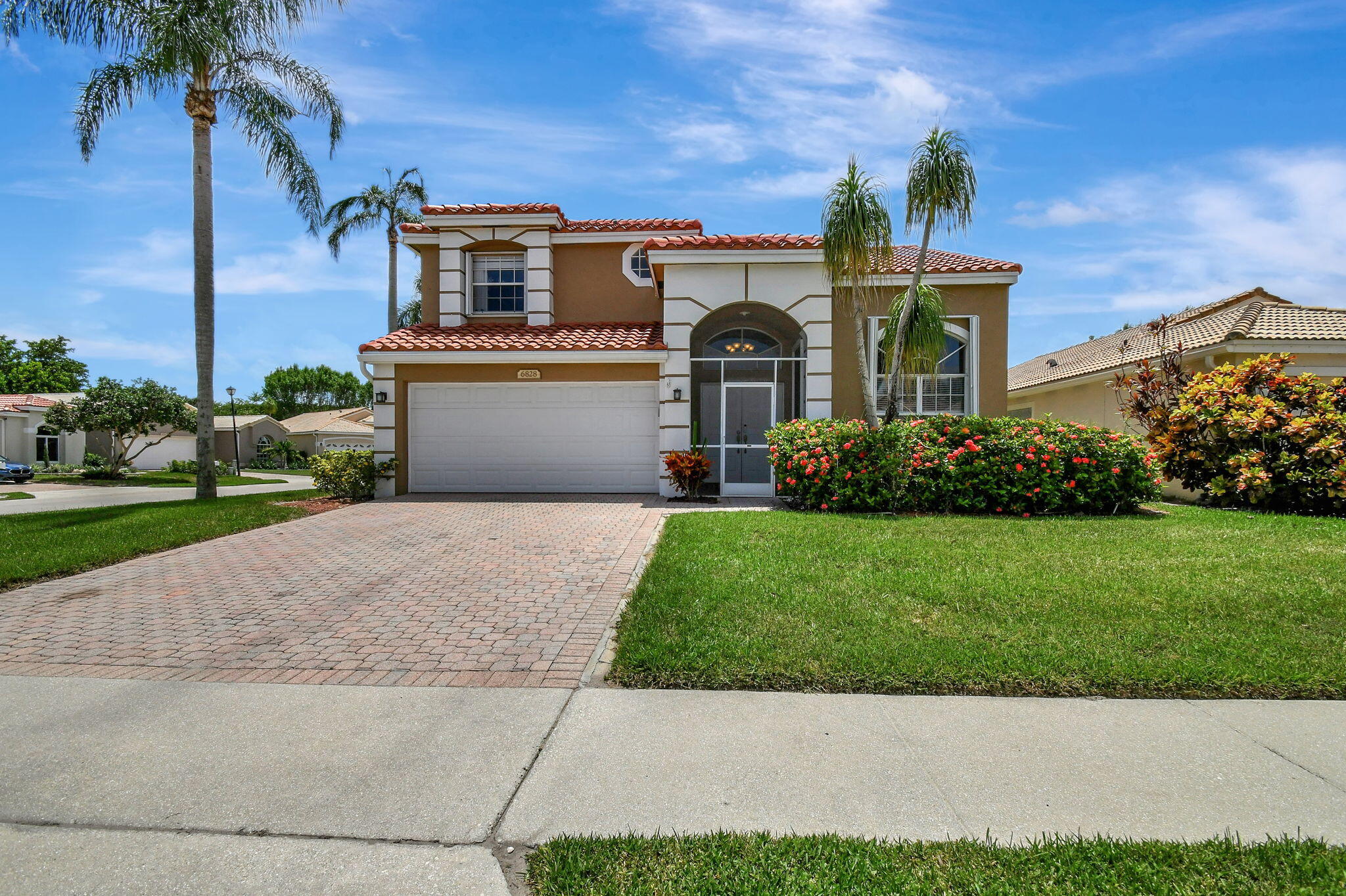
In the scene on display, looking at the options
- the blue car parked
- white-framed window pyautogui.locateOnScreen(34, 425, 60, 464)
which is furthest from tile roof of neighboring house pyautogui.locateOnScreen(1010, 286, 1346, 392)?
white-framed window pyautogui.locateOnScreen(34, 425, 60, 464)

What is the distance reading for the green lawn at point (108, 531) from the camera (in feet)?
26.6

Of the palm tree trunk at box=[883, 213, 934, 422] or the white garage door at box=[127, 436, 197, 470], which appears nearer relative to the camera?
the palm tree trunk at box=[883, 213, 934, 422]

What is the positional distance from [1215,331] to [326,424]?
4943 centimetres

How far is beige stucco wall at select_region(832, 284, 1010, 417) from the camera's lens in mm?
14633

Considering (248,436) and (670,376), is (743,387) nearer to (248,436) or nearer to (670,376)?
(670,376)

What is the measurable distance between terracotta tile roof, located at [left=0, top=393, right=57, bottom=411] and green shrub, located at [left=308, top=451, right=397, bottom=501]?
29403 mm

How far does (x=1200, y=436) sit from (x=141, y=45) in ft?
69.7

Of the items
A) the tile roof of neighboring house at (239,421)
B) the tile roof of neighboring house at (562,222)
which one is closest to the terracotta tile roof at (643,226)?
the tile roof of neighboring house at (562,222)

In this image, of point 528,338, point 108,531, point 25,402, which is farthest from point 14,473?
point 528,338

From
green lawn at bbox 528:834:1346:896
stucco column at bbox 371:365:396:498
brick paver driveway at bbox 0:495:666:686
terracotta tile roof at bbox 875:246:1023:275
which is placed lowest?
green lawn at bbox 528:834:1346:896

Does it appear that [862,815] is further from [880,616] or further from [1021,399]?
[1021,399]

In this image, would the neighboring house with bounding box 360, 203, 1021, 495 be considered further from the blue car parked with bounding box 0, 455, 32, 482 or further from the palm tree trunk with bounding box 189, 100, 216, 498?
the blue car parked with bounding box 0, 455, 32, 482

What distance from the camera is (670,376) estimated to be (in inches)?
565

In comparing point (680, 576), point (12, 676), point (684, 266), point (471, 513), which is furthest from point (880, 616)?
point (684, 266)
